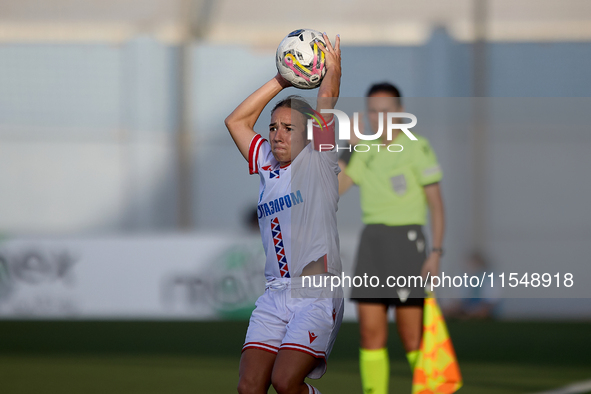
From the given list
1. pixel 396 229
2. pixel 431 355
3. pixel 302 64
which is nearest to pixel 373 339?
pixel 431 355

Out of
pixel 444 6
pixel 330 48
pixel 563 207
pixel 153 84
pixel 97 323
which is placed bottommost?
pixel 97 323

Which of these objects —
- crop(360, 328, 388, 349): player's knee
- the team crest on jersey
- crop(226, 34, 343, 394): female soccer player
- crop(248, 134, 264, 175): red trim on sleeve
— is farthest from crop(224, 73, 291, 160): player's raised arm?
crop(360, 328, 388, 349): player's knee

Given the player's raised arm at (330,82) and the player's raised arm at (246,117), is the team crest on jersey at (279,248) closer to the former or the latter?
the player's raised arm at (246,117)

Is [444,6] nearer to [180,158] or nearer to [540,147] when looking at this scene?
[540,147]

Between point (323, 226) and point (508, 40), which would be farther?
point (508, 40)

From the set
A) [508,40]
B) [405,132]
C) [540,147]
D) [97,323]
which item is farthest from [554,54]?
[405,132]

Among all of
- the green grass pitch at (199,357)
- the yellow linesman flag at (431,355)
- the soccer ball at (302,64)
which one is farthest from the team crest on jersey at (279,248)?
the green grass pitch at (199,357)

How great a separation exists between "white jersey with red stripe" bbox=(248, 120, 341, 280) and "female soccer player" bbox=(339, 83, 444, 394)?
3.02 feet

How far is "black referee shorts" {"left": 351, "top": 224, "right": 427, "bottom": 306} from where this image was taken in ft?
13.6

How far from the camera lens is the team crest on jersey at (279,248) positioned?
3.24 meters

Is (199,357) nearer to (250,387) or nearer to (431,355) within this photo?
(431,355)

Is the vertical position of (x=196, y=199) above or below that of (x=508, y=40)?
below

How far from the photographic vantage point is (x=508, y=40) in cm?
1373

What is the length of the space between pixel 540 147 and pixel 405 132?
32.2 ft
